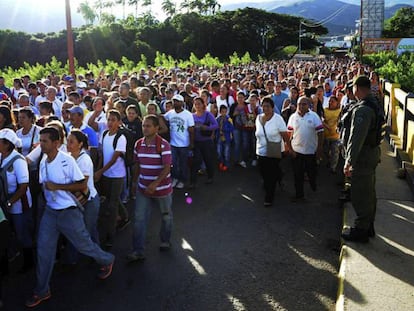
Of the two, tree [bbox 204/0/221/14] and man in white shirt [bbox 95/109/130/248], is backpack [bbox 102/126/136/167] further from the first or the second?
tree [bbox 204/0/221/14]

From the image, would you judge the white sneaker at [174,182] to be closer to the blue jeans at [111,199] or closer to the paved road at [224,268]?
the paved road at [224,268]

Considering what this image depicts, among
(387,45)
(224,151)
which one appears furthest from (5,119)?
(387,45)

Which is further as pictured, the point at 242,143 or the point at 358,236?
the point at 242,143

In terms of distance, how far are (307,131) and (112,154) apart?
3.22m

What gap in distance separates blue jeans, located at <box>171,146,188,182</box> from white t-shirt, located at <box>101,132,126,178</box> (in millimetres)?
2559

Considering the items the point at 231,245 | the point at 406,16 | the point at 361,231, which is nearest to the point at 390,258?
the point at 361,231

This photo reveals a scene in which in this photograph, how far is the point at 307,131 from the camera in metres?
7.51

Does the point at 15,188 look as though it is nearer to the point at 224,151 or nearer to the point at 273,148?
the point at 273,148

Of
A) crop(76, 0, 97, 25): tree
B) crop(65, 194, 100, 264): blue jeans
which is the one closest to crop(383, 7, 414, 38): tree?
crop(76, 0, 97, 25): tree

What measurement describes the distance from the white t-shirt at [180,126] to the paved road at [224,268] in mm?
1375

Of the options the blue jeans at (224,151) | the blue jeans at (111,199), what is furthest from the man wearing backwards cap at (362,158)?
the blue jeans at (224,151)

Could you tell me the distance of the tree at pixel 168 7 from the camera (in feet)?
307

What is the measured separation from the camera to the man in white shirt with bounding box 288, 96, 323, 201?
7.52 metres

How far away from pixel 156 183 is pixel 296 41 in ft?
308
